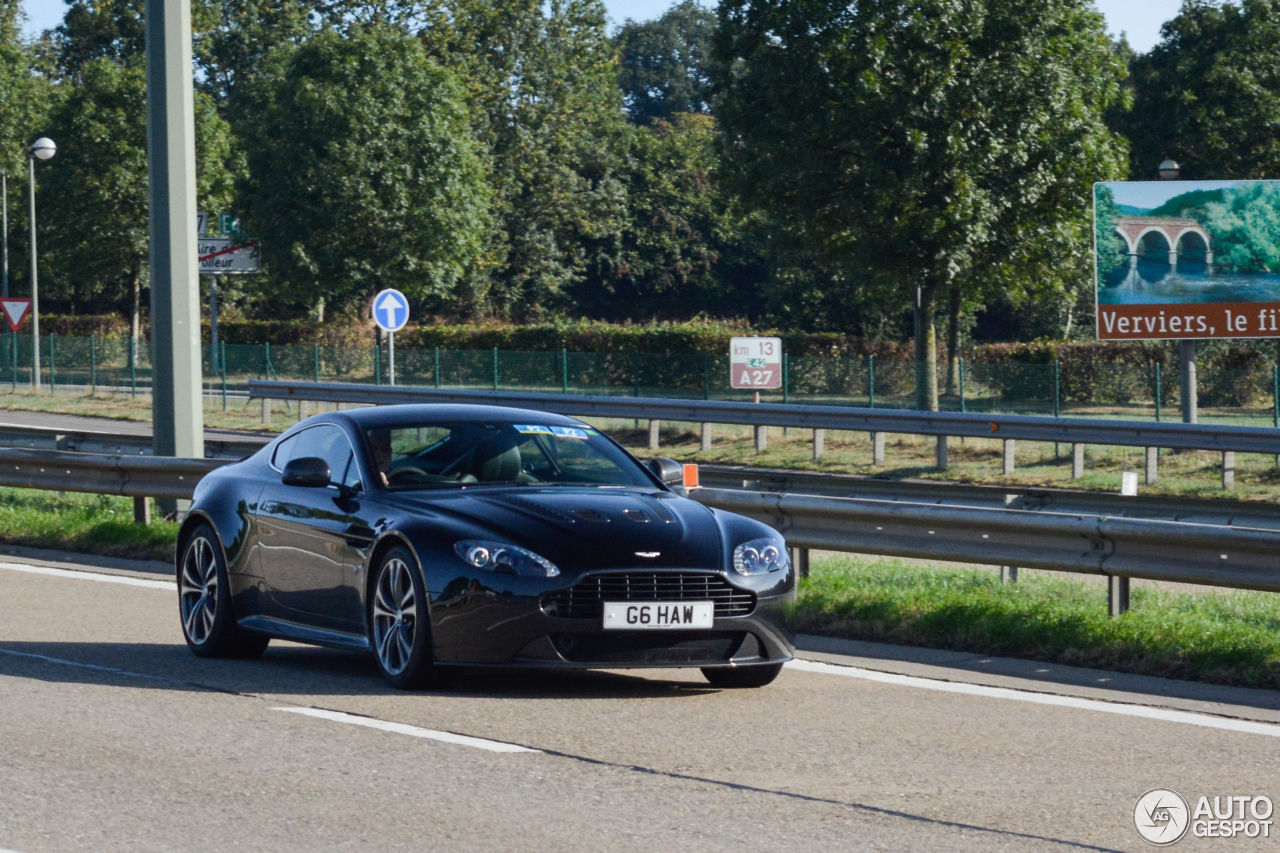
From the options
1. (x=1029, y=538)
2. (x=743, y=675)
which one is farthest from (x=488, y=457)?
(x=1029, y=538)

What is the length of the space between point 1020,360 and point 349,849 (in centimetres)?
4118

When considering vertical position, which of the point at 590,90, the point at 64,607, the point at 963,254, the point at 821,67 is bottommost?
the point at 64,607

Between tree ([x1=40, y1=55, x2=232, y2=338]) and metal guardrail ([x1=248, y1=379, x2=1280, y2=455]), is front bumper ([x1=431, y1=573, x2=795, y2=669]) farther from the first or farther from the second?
tree ([x1=40, y1=55, x2=232, y2=338])

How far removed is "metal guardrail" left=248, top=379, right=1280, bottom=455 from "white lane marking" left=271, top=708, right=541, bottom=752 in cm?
1535

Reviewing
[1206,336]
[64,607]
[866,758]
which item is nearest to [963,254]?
[1206,336]

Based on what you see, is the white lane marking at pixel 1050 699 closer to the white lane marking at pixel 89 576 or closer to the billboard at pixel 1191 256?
the white lane marking at pixel 89 576

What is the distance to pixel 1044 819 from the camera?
566 centimetres

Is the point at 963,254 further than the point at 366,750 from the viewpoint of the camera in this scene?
Yes

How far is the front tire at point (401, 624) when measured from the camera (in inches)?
311

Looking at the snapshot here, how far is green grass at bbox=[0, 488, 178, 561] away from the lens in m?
14.1

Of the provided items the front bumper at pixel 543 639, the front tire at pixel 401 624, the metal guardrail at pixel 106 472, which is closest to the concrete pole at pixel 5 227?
the metal guardrail at pixel 106 472

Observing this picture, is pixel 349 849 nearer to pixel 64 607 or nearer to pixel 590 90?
pixel 64 607

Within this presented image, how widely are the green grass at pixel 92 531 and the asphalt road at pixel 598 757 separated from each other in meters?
4.64

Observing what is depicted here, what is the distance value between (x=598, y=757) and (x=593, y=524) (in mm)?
1514
